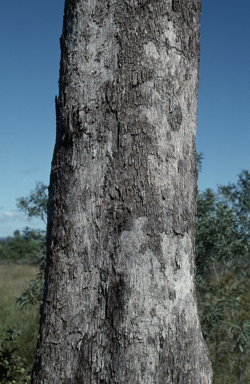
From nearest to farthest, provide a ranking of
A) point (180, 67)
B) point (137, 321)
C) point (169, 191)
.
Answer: point (137, 321) < point (169, 191) < point (180, 67)

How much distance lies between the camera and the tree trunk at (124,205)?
1280mm

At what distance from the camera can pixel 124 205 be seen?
1.35m

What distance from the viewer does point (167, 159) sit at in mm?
1400

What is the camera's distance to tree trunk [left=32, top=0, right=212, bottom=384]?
1.28 m

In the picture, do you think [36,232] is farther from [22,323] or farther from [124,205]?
[124,205]

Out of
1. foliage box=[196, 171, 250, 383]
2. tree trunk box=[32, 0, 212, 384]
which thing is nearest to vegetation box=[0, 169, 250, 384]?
Answer: foliage box=[196, 171, 250, 383]

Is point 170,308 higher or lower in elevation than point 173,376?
higher

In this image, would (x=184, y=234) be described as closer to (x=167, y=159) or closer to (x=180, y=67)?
(x=167, y=159)

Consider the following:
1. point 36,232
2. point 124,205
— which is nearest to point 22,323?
point 36,232

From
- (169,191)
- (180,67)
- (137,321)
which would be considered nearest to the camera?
(137,321)

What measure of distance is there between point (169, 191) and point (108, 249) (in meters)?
0.35

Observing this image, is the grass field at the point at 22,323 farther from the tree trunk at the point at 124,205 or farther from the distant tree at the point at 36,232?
the tree trunk at the point at 124,205

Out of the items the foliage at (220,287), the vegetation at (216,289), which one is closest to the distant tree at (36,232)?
the vegetation at (216,289)

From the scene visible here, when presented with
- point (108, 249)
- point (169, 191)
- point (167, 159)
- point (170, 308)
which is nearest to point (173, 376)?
point (170, 308)
